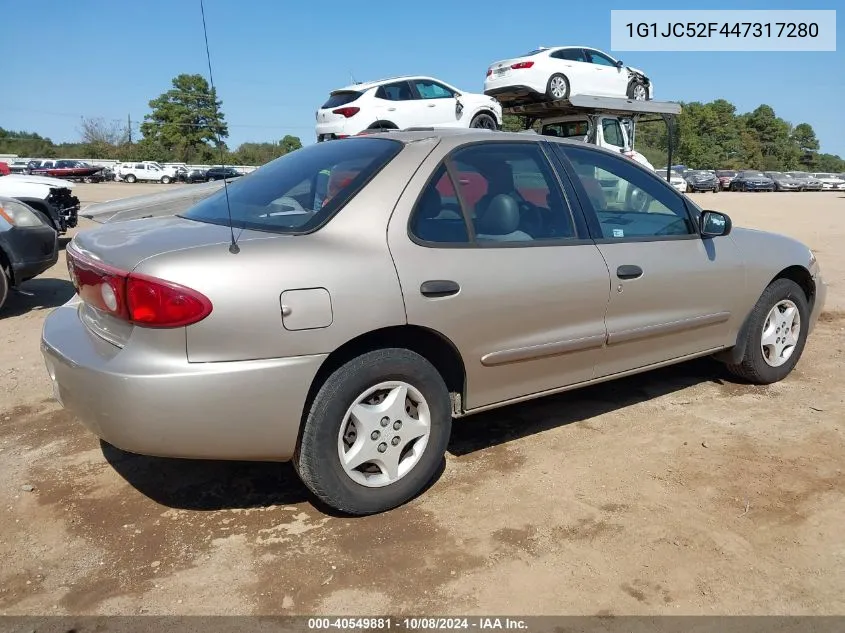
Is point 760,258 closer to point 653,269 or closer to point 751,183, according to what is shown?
point 653,269

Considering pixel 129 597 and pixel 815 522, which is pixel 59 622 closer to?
pixel 129 597

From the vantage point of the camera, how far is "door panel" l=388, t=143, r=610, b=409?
9.62 feet

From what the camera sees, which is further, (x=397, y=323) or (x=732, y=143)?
(x=732, y=143)

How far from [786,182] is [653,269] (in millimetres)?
54913

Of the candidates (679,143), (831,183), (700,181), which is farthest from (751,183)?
(679,143)

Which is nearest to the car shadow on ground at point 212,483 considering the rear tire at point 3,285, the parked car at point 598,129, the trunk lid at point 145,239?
the trunk lid at point 145,239

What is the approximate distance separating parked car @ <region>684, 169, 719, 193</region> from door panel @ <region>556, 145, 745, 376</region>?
41435mm

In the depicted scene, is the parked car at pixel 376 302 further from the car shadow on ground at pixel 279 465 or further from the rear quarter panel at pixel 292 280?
the car shadow on ground at pixel 279 465

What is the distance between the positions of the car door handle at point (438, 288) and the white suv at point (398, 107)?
9.48m

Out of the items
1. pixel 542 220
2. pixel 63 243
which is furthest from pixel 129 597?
pixel 63 243

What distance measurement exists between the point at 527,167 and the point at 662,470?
1638mm

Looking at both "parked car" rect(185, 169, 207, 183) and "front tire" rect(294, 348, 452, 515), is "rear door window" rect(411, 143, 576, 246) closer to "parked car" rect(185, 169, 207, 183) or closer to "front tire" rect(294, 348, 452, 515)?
"front tire" rect(294, 348, 452, 515)

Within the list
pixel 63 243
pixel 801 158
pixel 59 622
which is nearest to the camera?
pixel 59 622

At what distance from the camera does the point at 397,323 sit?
2.80 metres
